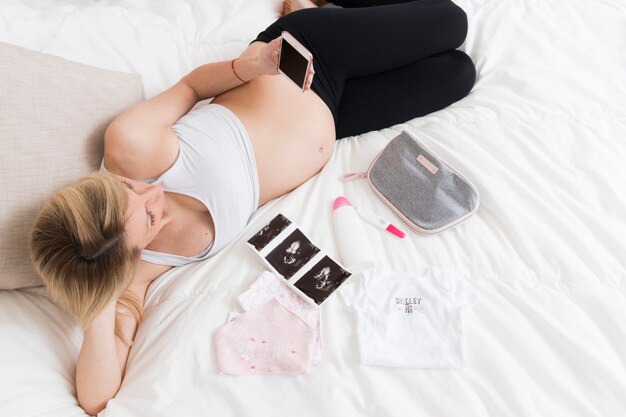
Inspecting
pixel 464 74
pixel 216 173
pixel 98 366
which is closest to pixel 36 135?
pixel 216 173

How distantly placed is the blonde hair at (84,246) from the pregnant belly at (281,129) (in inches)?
16.1

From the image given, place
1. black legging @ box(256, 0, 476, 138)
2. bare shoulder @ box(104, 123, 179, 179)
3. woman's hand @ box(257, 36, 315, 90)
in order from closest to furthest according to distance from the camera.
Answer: bare shoulder @ box(104, 123, 179, 179)
woman's hand @ box(257, 36, 315, 90)
black legging @ box(256, 0, 476, 138)

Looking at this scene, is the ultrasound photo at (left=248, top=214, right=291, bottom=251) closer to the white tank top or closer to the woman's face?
the white tank top

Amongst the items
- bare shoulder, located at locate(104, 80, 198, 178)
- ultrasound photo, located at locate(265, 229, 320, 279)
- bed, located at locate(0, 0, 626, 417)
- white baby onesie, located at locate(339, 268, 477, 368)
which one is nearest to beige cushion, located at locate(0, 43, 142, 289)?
bare shoulder, located at locate(104, 80, 198, 178)

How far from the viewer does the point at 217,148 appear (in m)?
1.17

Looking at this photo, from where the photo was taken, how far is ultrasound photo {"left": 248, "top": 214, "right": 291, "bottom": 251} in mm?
1152

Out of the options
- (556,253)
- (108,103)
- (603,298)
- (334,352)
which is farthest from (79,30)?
(603,298)

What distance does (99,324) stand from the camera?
0.96 m

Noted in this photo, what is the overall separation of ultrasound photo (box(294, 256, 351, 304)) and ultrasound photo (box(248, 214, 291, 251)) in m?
0.13

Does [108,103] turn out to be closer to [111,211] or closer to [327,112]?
[111,211]

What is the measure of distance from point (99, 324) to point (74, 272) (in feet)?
0.46

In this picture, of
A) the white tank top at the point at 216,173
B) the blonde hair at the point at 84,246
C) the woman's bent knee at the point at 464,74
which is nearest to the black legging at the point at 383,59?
the woman's bent knee at the point at 464,74

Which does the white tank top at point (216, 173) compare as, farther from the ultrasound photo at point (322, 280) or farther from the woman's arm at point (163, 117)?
the ultrasound photo at point (322, 280)

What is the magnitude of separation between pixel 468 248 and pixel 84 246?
0.79 metres
